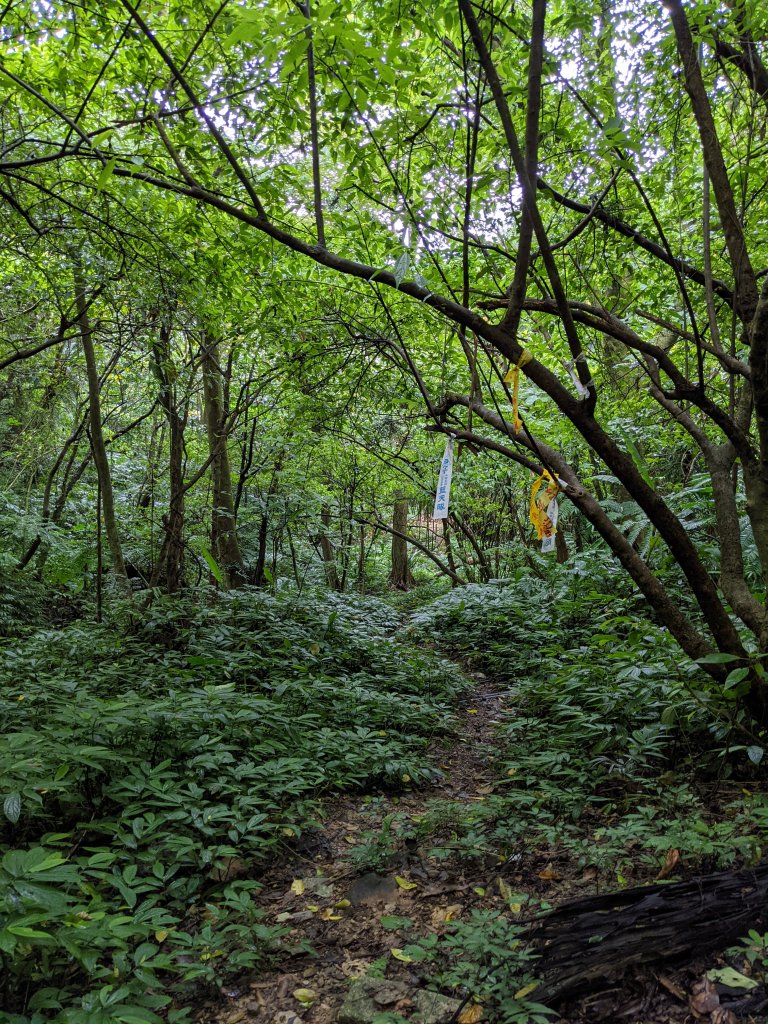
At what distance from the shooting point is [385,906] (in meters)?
2.54

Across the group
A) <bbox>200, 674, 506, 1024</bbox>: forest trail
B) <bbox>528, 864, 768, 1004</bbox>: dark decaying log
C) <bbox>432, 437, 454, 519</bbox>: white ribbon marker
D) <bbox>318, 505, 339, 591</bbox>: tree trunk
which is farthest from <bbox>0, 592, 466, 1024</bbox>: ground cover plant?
<bbox>318, 505, 339, 591</bbox>: tree trunk

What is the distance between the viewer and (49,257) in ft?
20.0

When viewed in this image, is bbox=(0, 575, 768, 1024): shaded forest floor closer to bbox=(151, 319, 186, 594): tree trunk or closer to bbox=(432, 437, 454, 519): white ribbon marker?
bbox=(432, 437, 454, 519): white ribbon marker

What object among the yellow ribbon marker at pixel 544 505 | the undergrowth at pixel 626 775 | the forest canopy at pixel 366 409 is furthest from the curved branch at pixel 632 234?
the undergrowth at pixel 626 775

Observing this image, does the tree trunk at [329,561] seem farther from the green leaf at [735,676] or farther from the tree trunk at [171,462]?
the green leaf at [735,676]

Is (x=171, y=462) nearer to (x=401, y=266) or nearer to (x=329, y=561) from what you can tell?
(x=401, y=266)

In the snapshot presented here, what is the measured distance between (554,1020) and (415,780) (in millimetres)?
2062

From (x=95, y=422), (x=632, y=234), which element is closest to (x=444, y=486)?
(x=632, y=234)

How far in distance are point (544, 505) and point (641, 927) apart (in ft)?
5.87

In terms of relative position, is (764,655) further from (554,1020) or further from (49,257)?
(49,257)

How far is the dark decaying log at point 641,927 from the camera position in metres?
1.72

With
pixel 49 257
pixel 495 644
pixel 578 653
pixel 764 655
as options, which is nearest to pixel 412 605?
pixel 495 644

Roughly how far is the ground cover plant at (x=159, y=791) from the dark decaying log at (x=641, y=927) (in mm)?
1009

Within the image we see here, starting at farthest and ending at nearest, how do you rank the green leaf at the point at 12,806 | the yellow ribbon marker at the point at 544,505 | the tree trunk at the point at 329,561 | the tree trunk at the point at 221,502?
the tree trunk at the point at 329,561, the tree trunk at the point at 221,502, the yellow ribbon marker at the point at 544,505, the green leaf at the point at 12,806
